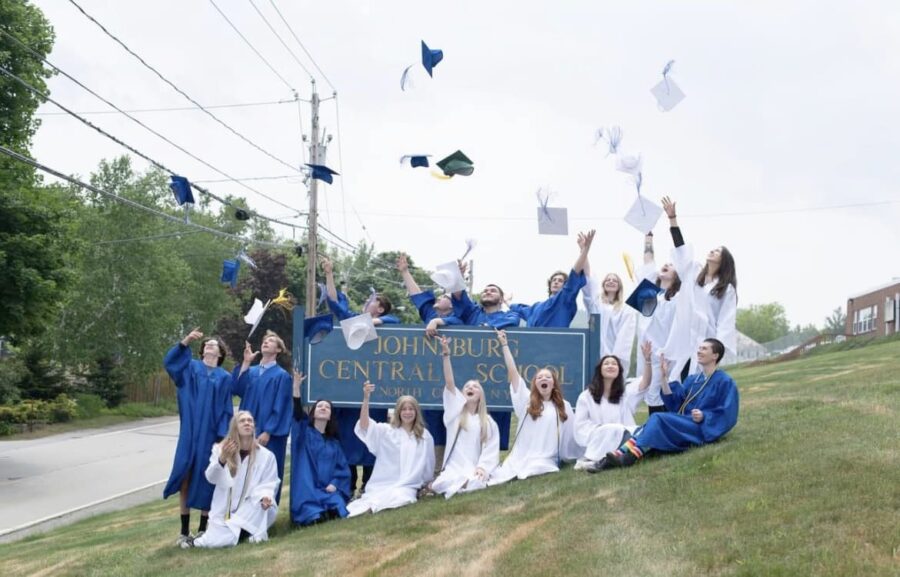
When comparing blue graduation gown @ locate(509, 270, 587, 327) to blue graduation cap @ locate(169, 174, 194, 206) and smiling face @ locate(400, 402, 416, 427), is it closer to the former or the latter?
smiling face @ locate(400, 402, 416, 427)

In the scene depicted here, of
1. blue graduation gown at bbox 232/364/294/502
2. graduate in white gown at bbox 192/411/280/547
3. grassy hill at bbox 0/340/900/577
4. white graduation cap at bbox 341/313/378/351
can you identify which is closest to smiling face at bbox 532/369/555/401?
grassy hill at bbox 0/340/900/577

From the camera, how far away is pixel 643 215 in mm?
10742

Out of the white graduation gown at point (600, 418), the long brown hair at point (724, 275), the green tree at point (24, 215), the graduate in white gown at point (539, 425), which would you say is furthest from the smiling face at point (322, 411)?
the green tree at point (24, 215)

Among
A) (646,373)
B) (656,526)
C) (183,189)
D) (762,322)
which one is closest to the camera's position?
(656,526)

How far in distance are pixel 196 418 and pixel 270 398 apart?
2.43 feet

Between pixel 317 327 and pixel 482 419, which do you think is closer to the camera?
pixel 482 419

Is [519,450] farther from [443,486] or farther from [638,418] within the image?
[638,418]

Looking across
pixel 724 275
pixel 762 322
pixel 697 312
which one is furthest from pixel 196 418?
pixel 762 322

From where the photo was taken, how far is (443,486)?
10.1 metres

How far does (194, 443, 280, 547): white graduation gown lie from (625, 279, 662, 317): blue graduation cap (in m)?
3.99

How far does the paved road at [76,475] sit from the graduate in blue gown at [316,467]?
7663mm

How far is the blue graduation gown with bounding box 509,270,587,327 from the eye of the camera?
1120 centimetres

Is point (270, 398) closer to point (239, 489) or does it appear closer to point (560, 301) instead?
point (239, 489)

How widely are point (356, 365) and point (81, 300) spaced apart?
37.7 metres
